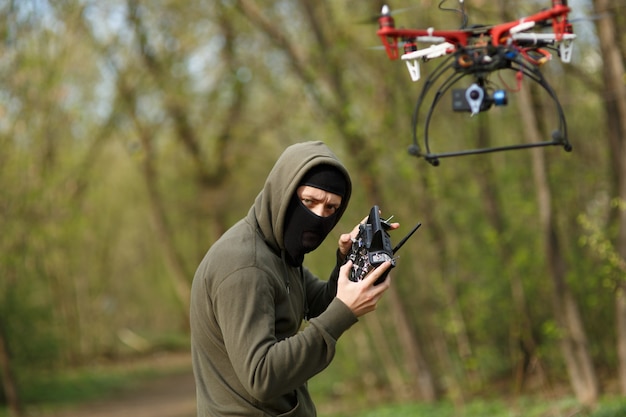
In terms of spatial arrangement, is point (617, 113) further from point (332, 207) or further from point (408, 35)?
point (332, 207)

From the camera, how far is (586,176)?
9.98 metres

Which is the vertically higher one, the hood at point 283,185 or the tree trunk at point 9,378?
the hood at point 283,185

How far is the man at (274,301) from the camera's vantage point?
9.04 ft

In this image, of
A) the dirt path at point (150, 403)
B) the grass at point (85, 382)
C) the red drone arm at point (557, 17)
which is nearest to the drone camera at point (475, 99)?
the red drone arm at point (557, 17)

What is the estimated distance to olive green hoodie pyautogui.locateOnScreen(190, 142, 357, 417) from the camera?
2.75m

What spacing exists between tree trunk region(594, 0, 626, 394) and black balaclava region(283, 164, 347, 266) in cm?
524

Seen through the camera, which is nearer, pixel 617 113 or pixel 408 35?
pixel 408 35

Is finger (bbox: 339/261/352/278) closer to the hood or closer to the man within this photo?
the man

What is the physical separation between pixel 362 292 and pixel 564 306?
22.7 ft

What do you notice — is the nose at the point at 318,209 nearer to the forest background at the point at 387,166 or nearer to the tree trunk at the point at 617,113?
the forest background at the point at 387,166

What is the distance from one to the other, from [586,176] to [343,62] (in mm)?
3377

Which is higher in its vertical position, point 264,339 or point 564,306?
point 264,339

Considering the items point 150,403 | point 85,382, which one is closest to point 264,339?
point 150,403

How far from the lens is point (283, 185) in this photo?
301cm
